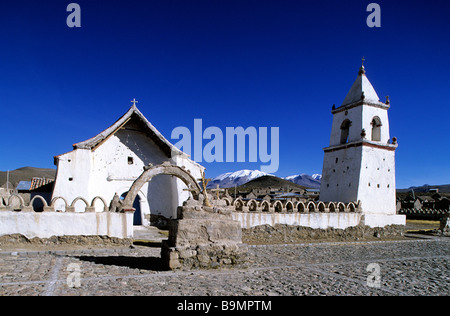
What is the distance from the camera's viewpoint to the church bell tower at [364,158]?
59.9ft

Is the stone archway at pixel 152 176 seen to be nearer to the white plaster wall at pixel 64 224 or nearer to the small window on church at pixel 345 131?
the white plaster wall at pixel 64 224

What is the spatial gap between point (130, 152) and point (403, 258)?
46.9 ft

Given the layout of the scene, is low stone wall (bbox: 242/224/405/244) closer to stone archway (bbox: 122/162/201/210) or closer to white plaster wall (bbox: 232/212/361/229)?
white plaster wall (bbox: 232/212/361/229)

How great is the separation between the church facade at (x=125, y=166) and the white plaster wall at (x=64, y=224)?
480cm

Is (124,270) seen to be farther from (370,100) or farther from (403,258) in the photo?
(370,100)

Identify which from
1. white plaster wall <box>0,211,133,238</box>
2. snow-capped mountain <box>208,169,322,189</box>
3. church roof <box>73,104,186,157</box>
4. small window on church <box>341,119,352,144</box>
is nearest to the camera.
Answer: white plaster wall <box>0,211,133,238</box>

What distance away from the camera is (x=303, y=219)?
15.6 metres

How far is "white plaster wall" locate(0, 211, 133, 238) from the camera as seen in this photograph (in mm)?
10812

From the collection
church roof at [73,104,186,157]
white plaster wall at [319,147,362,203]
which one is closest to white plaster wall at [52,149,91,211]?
church roof at [73,104,186,157]
